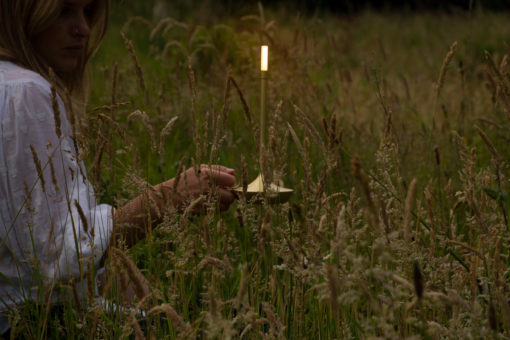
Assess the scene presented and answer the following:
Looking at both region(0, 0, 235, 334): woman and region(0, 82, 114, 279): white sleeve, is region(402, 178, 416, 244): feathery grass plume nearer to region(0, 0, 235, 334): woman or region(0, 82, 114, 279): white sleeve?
region(0, 0, 235, 334): woman

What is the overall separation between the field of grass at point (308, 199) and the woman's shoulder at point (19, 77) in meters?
0.18

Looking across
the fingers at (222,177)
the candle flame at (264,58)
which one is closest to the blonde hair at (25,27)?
the fingers at (222,177)

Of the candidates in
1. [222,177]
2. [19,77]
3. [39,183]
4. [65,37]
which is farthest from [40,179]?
[65,37]

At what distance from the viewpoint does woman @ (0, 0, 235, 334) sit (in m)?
1.36

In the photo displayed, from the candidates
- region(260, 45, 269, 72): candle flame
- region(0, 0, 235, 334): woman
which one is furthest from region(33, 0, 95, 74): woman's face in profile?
region(260, 45, 269, 72): candle flame

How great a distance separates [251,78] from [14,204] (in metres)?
2.43

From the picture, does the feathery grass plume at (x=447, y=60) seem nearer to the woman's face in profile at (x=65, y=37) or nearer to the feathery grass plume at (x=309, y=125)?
the feathery grass plume at (x=309, y=125)

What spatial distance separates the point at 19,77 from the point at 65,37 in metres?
0.24

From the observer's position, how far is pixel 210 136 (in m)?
2.83

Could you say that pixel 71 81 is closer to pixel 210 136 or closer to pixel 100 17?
pixel 100 17

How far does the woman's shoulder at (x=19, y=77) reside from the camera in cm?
148

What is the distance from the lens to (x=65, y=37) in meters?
1.68

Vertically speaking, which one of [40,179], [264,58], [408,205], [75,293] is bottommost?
[75,293]

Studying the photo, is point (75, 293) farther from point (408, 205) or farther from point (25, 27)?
point (25, 27)
